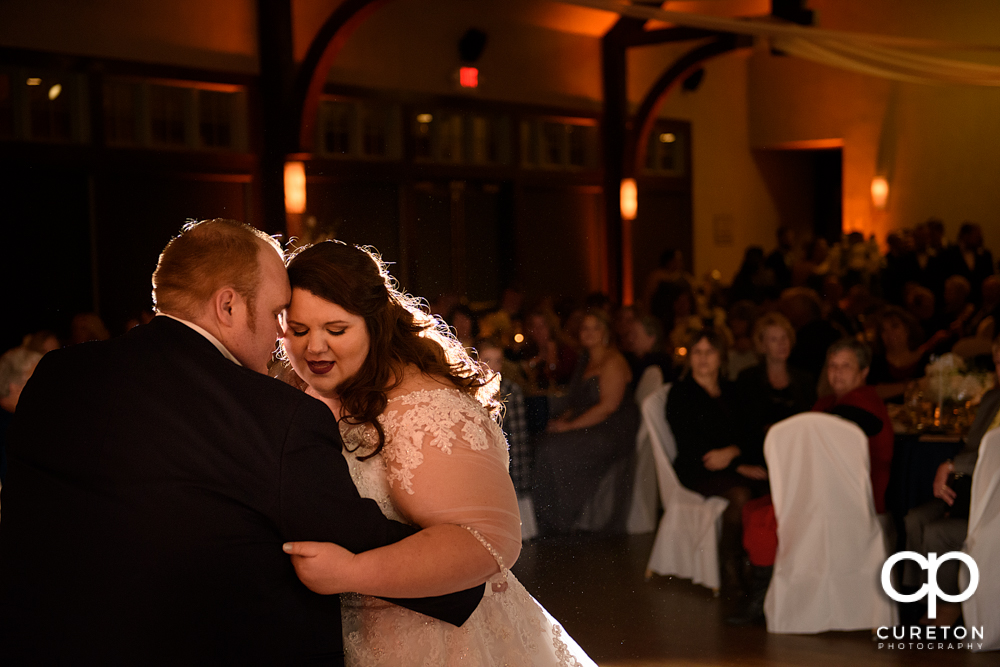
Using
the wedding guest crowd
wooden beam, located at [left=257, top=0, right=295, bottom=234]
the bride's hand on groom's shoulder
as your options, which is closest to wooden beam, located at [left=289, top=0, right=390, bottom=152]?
wooden beam, located at [left=257, top=0, right=295, bottom=234]

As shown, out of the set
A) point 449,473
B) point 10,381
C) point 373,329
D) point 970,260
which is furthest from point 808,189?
point 449,473

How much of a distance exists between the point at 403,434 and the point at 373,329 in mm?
192

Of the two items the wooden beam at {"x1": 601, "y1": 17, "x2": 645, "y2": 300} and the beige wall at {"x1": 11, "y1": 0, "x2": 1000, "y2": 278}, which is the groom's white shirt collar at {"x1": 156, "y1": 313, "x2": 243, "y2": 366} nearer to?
the beige wall at {"x1": 11, "y1": 0, "x2": 1000, "y2": 278}

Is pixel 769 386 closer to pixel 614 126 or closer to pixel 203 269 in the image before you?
pixel 203 269

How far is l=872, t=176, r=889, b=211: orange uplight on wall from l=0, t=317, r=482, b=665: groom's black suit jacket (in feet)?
34.1

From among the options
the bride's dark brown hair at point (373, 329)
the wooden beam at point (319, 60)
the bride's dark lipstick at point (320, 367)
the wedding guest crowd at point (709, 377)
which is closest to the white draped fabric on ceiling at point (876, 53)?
the wedding guest crowd at point (709, 377)

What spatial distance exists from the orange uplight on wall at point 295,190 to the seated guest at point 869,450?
9.78 feet

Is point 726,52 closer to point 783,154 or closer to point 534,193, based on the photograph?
point 534,193

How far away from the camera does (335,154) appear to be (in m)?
7.25

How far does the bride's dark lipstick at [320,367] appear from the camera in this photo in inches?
63.5

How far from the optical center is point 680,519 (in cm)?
407

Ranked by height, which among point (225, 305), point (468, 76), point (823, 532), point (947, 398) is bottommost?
point (823, 532)

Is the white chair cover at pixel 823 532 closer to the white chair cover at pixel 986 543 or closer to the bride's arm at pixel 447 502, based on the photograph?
the white chair cover at pixel 986 543

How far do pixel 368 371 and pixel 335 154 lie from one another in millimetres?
5863
